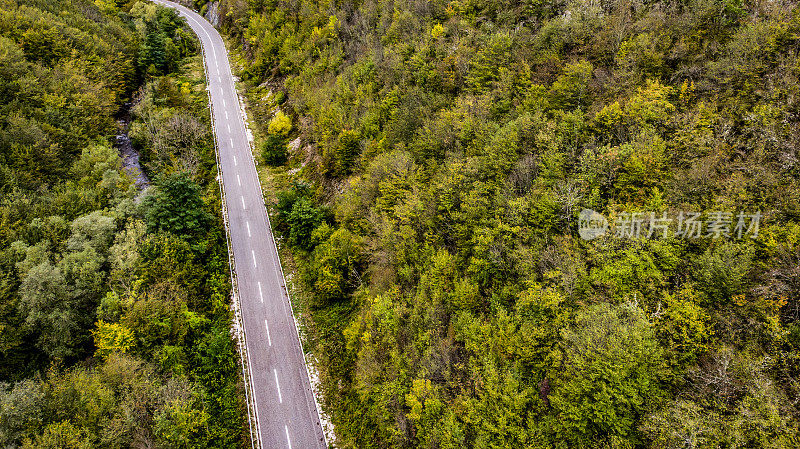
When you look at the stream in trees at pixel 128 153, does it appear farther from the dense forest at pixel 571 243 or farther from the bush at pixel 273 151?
the dense forest at pixel 571 243

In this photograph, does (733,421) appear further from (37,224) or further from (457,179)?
(37,224)

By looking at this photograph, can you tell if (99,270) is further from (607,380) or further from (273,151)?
(607,380)

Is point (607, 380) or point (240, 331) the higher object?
point (607, 380)

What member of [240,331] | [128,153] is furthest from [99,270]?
[128,153]

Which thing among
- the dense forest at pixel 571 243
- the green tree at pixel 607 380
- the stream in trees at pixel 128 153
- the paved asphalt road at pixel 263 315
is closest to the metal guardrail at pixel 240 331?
the paved asphalt road at pixel 263 315

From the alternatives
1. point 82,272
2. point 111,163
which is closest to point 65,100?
point 111,163

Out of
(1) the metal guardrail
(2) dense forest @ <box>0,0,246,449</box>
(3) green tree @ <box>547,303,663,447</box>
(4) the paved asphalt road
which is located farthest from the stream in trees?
(3) green tree @ <box>547,303,663,447</box>

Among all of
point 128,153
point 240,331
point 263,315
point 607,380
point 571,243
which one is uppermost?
point 128,153
